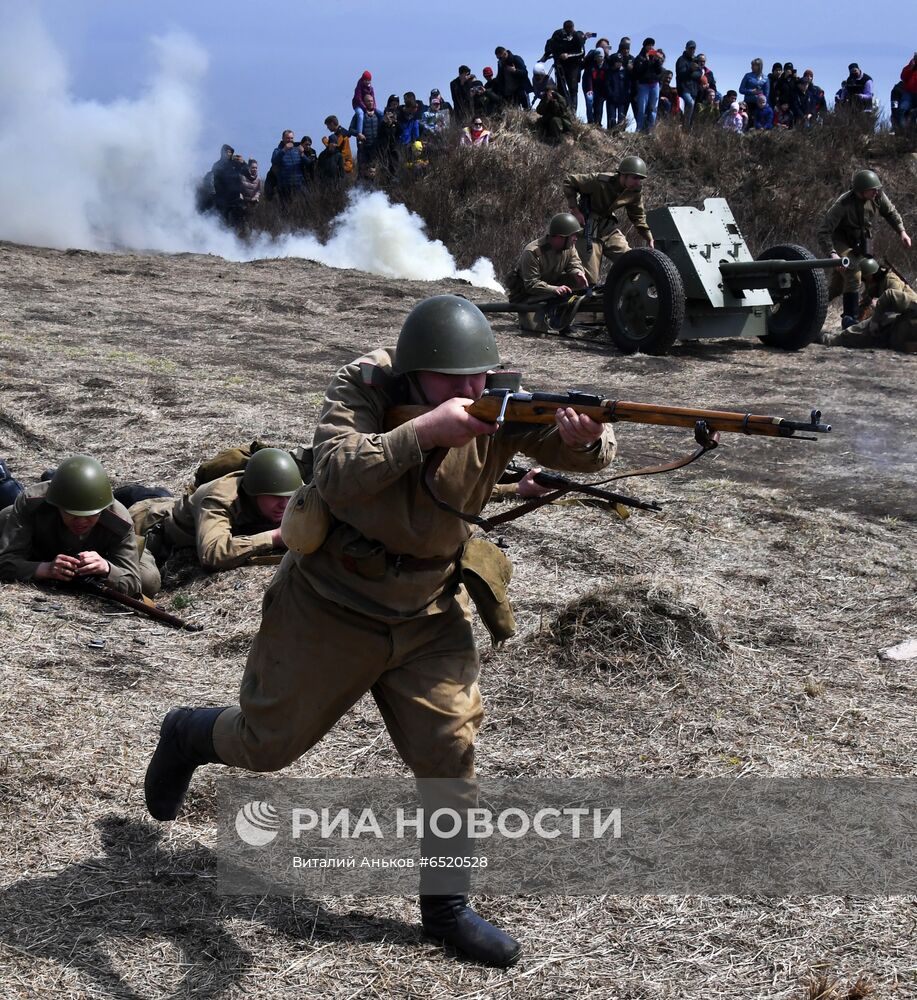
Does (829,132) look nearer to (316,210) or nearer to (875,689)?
(316,210)

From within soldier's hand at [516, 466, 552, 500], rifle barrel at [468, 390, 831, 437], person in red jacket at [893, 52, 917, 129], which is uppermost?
person in red jacket at [893, 52, 917, 129]

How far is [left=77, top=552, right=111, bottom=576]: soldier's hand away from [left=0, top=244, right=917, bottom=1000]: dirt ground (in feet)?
0.54

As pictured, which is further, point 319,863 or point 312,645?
point 319,863

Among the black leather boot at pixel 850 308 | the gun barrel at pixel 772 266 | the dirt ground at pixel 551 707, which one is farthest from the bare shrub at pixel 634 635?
the black leather boot at pixel 850 308

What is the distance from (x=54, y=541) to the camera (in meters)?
6.54

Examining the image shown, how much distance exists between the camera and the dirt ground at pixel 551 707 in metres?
3.40

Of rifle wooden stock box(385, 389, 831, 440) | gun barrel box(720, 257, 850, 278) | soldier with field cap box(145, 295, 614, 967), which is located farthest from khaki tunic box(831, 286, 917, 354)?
rifle wooden stock box(385, 389, 831, 440)

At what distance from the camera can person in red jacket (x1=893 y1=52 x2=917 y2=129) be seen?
22330 millimetres

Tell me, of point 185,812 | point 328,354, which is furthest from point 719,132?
point 185,812

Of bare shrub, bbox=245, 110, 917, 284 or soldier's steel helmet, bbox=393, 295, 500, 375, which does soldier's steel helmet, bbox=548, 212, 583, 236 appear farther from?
soldier's steel helmet, bbox=393, 295, 500, 375

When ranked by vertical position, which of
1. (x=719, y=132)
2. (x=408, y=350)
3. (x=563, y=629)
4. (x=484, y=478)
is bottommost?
(x=563, y=629)

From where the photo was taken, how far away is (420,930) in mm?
3562

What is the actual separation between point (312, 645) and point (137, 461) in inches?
221

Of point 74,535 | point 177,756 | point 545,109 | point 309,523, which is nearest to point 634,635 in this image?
point 177,756
